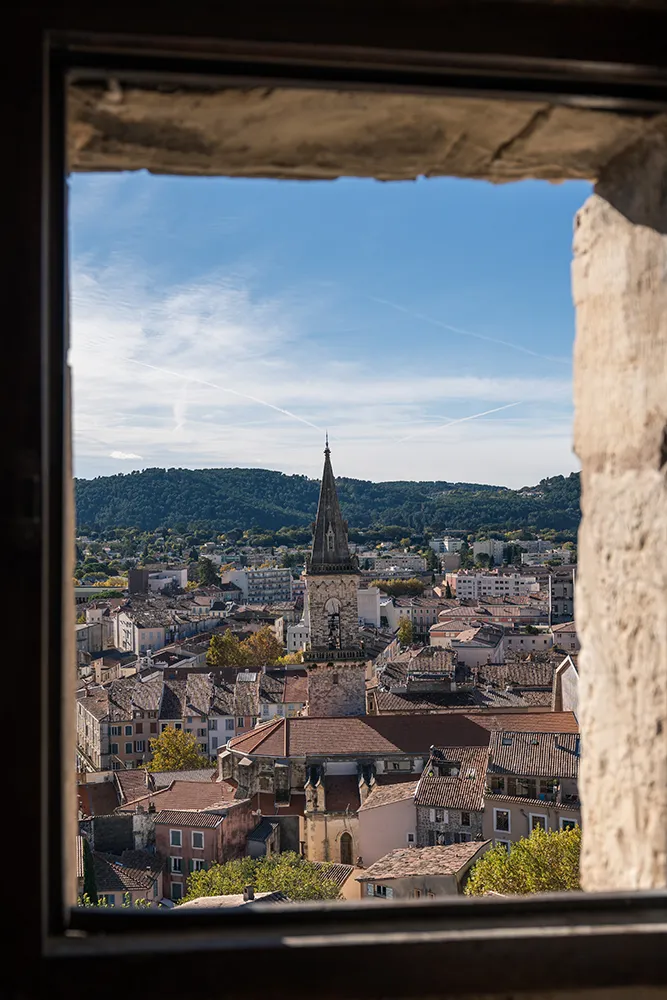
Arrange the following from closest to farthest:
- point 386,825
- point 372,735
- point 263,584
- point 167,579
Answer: point 386,825
point 372,735
point 167,579
point 263,584

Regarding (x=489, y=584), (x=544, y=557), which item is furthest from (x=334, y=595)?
(x=544, y=557)

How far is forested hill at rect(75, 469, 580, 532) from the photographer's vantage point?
303 ft

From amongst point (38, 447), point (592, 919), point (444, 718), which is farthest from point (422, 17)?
point (444, 718)

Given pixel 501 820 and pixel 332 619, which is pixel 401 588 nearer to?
pixel 332 619

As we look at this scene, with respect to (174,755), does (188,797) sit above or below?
above

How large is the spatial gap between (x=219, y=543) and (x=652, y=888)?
307 feet

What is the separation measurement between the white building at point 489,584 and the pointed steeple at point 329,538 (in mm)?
40634

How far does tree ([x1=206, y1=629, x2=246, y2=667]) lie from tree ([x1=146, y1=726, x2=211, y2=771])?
514 inches

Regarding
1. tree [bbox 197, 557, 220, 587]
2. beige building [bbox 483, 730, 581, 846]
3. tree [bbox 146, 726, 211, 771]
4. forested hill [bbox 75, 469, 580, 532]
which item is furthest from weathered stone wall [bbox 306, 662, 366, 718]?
forested hill [bbox 75, 469, 580, 532]

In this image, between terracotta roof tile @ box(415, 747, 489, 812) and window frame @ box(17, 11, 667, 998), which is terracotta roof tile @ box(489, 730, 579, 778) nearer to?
terracotta roof tile @ box(415, 747, 489, 812)

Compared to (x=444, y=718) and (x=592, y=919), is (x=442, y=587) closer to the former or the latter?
(x=444, y=718)

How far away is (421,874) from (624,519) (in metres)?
12.6

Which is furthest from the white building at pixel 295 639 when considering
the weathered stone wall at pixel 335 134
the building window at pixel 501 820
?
the weathered stone wall at pixel 335 134

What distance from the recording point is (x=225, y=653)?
39.6m
